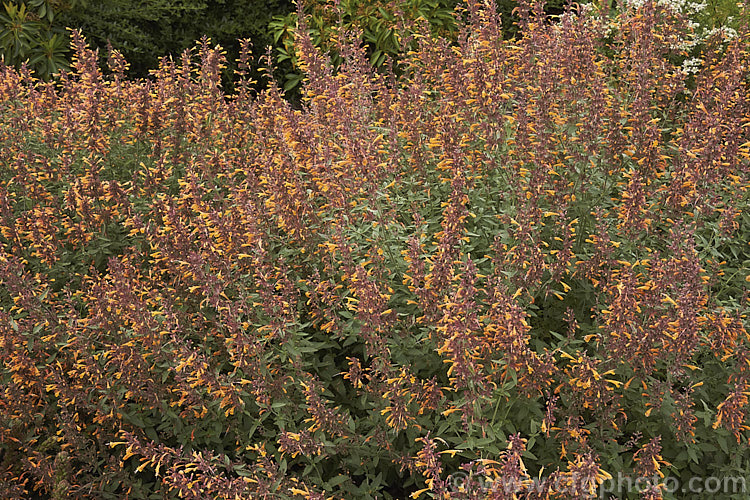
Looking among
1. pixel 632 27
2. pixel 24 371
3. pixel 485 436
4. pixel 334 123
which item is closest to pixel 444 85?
pixel 334 123

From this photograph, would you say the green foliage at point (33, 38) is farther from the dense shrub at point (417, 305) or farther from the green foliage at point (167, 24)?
the dense shrub at point (417, 305)

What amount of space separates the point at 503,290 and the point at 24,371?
2.15 meters

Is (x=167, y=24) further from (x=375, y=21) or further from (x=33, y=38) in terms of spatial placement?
(x=375, y=21)

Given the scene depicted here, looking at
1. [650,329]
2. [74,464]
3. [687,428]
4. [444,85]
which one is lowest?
[74,464]

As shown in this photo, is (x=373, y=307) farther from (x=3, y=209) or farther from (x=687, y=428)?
(x=3, y=209)

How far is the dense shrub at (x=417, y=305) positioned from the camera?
2807 millimetres

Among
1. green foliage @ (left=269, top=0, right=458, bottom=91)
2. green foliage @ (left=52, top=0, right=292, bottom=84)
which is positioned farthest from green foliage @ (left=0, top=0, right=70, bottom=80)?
green foliage @ (left=269, top=0, right=458, bottom=91)

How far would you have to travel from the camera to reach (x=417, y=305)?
10.3 feet

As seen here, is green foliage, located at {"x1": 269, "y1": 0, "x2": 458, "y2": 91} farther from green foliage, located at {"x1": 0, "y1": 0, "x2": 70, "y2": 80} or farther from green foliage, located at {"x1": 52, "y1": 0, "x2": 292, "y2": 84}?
green foliage, located at {"x1": 0, "y1": 0, "x2": 70, "y2": 80}

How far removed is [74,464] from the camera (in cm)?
366

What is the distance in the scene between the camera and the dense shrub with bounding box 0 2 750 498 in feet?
9.21

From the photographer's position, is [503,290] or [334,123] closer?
[503,290]

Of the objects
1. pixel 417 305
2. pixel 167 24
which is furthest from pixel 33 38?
pixel 417 305

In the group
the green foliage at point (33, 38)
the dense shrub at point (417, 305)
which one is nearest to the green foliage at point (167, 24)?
the green foliage at point (33, 38)
